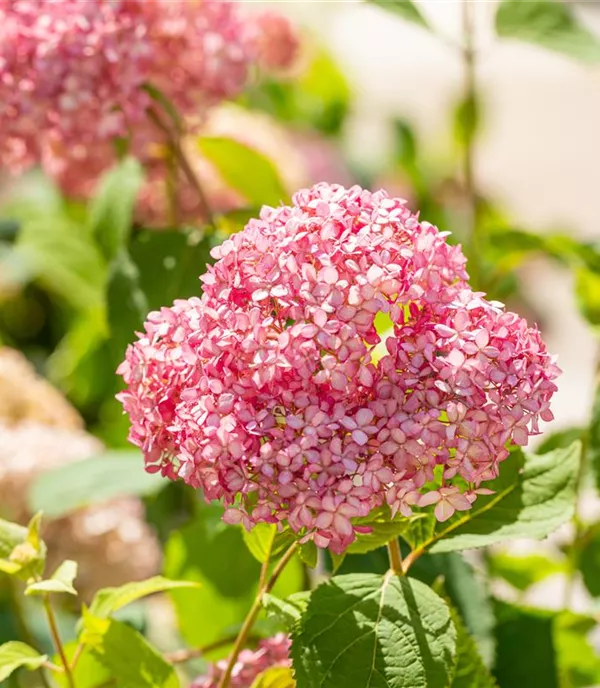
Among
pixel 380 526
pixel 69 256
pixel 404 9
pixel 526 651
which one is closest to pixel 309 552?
pixel 380 526

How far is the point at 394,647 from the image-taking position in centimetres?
46

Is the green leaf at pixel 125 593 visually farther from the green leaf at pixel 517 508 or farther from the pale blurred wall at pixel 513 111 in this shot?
the pale blurred wall at pixel 513 111

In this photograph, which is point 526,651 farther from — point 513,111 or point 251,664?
point 513,111

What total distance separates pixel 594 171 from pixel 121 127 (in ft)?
6.52

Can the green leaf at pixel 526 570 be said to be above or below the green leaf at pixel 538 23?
below

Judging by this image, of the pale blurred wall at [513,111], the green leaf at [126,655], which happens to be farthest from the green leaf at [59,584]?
the pale blurred wall at [513,111]

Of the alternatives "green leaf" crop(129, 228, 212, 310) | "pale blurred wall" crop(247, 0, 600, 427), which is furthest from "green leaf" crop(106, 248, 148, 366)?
"pale blurred wall" crop(247, 0, 600, 427)

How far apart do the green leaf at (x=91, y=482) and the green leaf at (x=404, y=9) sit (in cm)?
32

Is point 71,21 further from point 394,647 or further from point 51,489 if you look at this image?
point 394,647

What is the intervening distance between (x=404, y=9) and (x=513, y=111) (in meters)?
1.95

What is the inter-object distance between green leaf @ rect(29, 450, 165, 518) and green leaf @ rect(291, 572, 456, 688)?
0.28 metres

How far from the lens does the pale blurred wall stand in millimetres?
2104

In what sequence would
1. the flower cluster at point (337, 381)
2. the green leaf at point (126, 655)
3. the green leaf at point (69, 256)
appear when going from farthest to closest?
the green leaf at point (69, 256) < the green leaf at point (126, 655) < the flower cluster at point (337, 381)

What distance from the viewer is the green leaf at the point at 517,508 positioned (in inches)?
20.1
